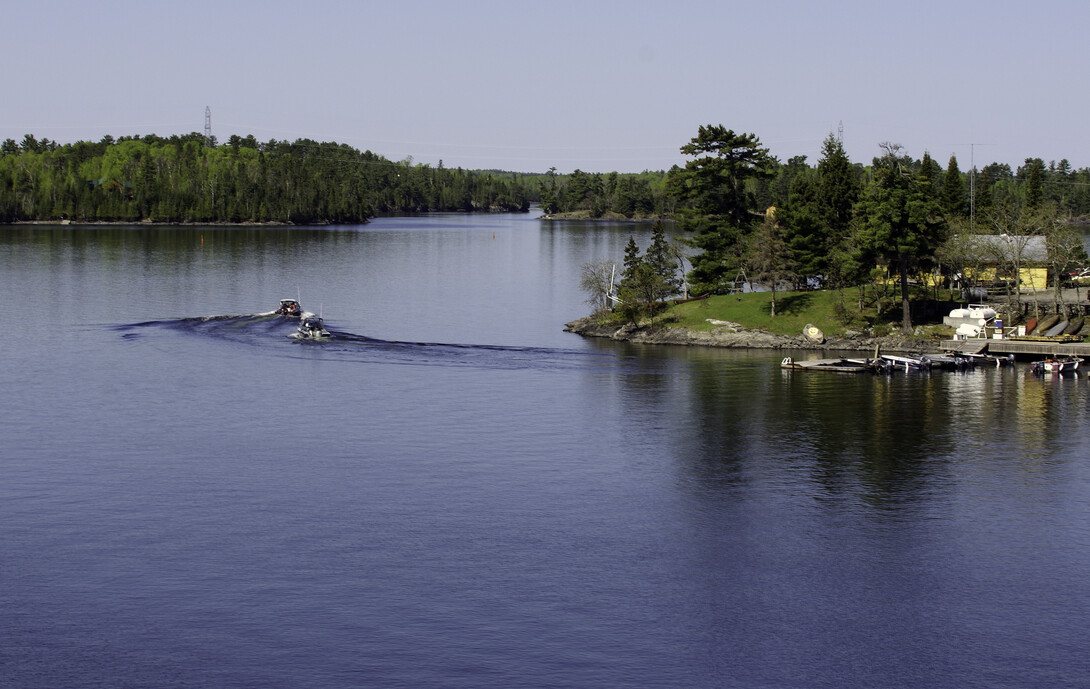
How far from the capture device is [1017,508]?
211ft

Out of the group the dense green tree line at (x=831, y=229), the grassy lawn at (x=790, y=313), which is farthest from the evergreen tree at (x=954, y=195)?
the grassy lawn at (x=790, y=313)

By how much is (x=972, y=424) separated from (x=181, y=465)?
58875mm

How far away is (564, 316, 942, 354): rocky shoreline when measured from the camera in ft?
365

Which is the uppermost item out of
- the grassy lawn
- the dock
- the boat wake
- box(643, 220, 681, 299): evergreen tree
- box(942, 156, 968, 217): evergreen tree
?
box(942, 156, 968, 217): evergreen tree

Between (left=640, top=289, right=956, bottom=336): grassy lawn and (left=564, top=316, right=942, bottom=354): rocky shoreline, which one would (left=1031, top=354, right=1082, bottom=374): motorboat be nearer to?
(left=564, top=316, right=942, bottom=354): rocky shoreline

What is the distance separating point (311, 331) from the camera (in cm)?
11912

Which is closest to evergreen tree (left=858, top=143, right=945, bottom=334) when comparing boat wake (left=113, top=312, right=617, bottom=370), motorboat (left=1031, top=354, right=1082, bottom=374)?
motorboat (left=1031, top=354, right=1082, bottom=374)

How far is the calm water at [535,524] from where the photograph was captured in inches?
1841

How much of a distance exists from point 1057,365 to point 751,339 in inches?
1195

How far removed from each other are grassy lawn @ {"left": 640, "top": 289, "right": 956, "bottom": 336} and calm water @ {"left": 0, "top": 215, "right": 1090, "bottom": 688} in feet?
34.3

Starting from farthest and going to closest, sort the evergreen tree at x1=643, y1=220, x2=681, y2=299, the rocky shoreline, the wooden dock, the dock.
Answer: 1. the evergreen tree at x1=643, y1=220, x2=681, y2=299
2. the rocky shoreline
3. the wooden dock
4. the dock

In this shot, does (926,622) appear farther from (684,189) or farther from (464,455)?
(684,189)

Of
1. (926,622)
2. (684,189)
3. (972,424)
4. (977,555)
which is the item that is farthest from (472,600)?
(684,189)

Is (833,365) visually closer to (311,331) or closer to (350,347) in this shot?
(350,347)
